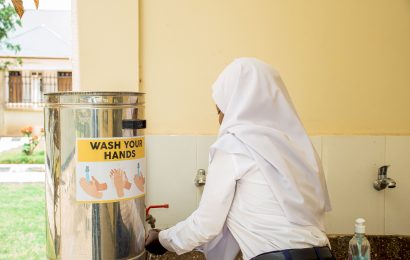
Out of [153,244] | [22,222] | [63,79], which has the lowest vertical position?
[22,222]

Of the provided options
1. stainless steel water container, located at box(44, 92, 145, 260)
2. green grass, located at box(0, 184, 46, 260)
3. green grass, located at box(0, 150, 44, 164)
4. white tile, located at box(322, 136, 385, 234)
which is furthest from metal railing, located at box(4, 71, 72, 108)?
stainless steel water container, located at box(44, 92, 145, 260)

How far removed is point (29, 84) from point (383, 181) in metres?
11.4

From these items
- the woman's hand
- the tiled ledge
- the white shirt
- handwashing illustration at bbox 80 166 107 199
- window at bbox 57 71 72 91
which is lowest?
the tiled ledge

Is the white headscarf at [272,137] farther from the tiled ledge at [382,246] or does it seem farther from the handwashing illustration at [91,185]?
the tiled ledge at [382,246]

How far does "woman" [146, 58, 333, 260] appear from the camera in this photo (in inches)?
50.8

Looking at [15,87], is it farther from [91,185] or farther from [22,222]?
[91,185]

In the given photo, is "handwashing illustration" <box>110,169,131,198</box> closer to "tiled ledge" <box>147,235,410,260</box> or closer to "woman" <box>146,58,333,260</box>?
"woman" <box>146,58,333,260</box>

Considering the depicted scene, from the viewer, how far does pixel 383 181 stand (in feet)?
6.40

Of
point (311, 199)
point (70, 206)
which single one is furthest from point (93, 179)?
point (311, 199)

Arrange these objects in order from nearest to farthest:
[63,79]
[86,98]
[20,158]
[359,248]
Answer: [86,98]
[359,248]
[20,158]
[63,79]

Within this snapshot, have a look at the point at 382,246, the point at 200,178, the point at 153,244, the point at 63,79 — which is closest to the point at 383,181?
the point at 382,246

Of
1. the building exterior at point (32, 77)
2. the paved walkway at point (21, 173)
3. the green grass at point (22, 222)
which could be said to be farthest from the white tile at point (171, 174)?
the building exterior at point (32, 77)

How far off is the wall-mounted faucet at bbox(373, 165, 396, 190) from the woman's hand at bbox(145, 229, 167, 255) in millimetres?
1050

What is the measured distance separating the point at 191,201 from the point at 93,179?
0.82 m
